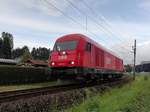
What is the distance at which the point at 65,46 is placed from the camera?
20.2 meters

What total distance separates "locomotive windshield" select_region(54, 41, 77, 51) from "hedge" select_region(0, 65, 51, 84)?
302cm

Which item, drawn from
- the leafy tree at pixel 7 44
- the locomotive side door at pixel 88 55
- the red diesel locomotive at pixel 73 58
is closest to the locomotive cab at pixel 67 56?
the red diesel locomotive at pixel 73 58

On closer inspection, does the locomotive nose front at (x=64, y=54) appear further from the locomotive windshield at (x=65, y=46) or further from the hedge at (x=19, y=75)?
the hedge at (x=19, y=75)

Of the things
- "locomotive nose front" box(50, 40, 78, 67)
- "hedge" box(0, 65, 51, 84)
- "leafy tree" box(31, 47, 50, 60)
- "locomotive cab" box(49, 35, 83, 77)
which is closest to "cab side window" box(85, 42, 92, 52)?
"locomotive cab" box(49, 35, 83, 77)

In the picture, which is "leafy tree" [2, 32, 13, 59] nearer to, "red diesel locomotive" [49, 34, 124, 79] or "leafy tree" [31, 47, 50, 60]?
"leafy tree" [31, 47, 50, 60]

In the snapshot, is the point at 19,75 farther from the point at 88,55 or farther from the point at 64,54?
the point at 88,55

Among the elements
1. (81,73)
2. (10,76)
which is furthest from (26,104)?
(10,76)

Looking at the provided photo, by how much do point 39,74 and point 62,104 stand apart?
17.7 meters

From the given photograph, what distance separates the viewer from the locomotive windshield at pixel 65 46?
19703 millimetres

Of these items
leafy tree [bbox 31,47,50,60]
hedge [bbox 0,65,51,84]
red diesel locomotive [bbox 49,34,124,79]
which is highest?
leafy tree [bbox 31,47,50,60]

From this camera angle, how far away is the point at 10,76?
82.0 feet

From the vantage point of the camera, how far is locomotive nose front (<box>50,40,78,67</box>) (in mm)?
18808

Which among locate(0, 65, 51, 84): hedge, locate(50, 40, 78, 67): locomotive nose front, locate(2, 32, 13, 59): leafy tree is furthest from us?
locate(2, 32, 13, 59): leafy tree

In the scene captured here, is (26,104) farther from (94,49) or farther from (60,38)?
(94,49)
